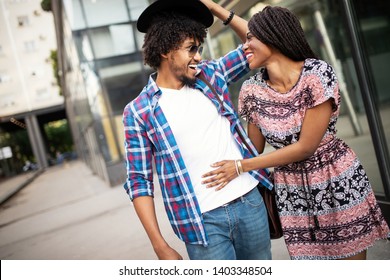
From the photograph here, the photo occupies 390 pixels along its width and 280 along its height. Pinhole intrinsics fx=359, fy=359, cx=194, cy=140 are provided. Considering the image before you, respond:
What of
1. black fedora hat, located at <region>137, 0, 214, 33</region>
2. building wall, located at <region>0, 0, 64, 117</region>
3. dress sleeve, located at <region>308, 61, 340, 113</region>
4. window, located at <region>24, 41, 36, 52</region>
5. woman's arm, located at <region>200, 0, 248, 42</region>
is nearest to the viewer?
dress sleeve, located at <region>308, 61, 340, 113</region>

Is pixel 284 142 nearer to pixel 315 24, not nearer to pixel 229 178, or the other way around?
pixel 229 178

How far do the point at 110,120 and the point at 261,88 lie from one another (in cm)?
832

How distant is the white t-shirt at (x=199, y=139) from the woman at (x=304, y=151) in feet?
0.18

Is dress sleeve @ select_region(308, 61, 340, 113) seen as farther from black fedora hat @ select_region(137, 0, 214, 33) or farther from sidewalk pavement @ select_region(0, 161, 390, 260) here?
sidewalk pavement @ select_region(0, 161, 390, 260)

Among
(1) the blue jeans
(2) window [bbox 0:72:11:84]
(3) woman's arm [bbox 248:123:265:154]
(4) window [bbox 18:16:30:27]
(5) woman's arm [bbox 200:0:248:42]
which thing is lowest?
(1) the blue jeans

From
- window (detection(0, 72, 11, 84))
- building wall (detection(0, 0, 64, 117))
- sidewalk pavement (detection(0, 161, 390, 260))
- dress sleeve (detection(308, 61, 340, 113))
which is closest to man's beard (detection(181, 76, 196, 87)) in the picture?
dress sleeve (detection(308, 61, 340, 113))

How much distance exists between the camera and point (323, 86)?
134 cm

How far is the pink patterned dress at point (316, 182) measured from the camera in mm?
1404

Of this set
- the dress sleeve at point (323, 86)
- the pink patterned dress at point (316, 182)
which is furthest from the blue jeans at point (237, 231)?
the dress sleeve at point (323, 86)

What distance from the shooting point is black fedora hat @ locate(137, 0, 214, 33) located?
1580 millimetres

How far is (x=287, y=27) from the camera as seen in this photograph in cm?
140

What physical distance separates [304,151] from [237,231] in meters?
0.46

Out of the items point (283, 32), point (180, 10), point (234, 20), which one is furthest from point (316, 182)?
point (180, 10)
